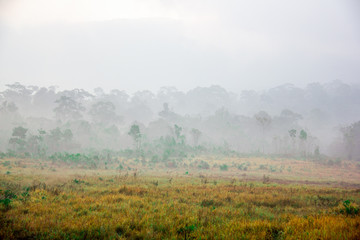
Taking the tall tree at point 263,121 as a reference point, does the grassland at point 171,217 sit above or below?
below

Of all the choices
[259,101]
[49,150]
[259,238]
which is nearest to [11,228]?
[259,238]

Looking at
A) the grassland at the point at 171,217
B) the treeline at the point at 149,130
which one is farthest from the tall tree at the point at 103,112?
the grassland at the point at 171,217

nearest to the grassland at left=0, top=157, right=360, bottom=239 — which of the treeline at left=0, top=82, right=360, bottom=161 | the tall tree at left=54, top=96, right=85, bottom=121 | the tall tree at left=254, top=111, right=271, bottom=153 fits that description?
the treeline at left=0, top=82, right=360, bottom=161

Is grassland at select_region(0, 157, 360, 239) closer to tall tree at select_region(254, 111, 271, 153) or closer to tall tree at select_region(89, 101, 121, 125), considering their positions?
tall tree at select_region(254, 111, 271, 153)

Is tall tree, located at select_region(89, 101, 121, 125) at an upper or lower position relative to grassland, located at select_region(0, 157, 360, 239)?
upper

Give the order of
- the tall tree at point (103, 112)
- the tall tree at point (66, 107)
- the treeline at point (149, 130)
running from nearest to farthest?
the treeline at point (149, 130), the tall tree at point (66, 107), the tall tree at point (103, 112)

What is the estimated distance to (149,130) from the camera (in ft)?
208

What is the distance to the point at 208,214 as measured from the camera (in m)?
7.36

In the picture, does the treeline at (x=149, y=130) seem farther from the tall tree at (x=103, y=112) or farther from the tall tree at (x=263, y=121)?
the tall tree at (x=103, y=112)

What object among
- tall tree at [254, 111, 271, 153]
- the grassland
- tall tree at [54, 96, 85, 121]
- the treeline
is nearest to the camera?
the grassland

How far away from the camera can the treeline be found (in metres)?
41.7

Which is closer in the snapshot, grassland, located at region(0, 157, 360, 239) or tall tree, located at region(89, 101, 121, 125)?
grassland, located at region(0, 157, 360, 239)

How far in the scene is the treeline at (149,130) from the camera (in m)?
41.7

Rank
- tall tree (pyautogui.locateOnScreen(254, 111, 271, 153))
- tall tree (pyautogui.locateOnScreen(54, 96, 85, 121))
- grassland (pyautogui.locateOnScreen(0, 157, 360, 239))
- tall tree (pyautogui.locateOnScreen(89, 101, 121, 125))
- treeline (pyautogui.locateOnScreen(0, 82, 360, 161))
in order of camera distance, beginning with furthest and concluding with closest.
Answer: tall tree (pyautogui.locateOnScreen(89, 101, 121, 125))
tall tree (pyautogui.locateOnScreen(54, 96, 85, 121))
tall tree (pyautogui.locateOnScreen(254, 111, 271, 153))
treeline (pyautogui.locateOnScreen(0, 82, 360, 161))
grassland (pyautogui.locateOnScreen(0, 157, 360, 239))
